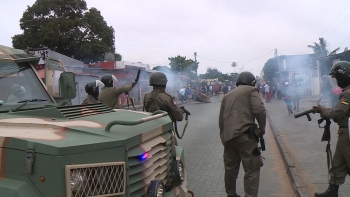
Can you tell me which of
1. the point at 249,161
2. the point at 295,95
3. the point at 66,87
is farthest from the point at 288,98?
the point at 66,87

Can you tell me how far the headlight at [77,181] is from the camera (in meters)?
2.02

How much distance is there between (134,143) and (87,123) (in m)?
0.46

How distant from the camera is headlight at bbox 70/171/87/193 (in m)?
2.02

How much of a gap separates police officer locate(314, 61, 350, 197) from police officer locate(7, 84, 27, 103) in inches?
131

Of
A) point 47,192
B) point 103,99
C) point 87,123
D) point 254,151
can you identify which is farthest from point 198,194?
point 47,192

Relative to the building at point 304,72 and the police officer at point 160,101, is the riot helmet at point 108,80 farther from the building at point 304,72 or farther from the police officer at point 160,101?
the building at point 304,72

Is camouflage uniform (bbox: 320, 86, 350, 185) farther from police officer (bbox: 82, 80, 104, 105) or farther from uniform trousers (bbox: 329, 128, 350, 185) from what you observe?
police officer (bbox: 82, 80, 104, 105)

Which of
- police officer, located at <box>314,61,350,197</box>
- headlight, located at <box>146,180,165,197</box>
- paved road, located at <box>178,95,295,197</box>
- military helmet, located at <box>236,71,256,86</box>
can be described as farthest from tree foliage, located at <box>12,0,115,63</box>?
headlight, located at <box>146,180,165,197</box>

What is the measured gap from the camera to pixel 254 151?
13.9 ft

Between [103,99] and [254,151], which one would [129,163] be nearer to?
[254,151]

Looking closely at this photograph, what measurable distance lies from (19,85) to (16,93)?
0.12 m

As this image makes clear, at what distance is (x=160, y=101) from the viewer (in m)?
4.79

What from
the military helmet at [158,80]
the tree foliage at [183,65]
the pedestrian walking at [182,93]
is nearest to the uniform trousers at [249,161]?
the military helmet at [158,80]

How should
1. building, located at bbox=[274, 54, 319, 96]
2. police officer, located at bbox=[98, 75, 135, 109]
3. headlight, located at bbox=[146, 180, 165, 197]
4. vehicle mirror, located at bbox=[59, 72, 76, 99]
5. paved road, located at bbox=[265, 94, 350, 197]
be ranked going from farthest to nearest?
building, located at bbox=[274, 54, 319, 96] < police officer, located at bbox=[98, 75, 135, 109] < paved road, located at bbox=[265, 94, 350, 197] < vehicle mirror, located at bbox=[59, 72, 76, 99] < headlight, located at bbox=[146, 180, 165, 197]
